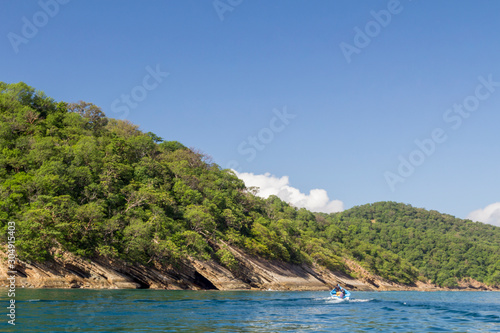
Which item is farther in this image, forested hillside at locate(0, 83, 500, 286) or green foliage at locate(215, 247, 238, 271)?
green foliage at locate(215, 247, 238, 271)

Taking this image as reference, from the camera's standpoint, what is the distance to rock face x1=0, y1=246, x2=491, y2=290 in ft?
150

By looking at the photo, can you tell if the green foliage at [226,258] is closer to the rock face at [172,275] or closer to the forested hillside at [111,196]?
the forested hillside at [111,196]

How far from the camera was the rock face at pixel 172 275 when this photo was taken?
4584 centimetres

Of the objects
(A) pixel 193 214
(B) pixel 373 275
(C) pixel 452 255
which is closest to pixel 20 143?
(A) pixel 193 214

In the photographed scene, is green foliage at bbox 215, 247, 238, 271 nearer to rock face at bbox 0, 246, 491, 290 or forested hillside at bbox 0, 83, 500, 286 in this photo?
forested hillside at bbox 0, 83, 500, 286

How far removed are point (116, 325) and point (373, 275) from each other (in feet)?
431

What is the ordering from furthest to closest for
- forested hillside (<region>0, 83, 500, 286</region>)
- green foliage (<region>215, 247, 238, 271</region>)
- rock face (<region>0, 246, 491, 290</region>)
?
green foliage (<region>215, 247, 238, 271</region>)
forested hillside (<region>0, 83, 500, 286</region>)
rock face (<region>0, 246, 491, 290</region>)

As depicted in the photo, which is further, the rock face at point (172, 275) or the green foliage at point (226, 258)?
the green foliage at point (226, 258)

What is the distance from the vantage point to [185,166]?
89.6 meters

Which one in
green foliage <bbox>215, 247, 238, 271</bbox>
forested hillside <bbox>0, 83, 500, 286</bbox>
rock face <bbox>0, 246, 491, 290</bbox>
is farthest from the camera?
green foliage <bbox>215, 247, 238, 271</bbox>

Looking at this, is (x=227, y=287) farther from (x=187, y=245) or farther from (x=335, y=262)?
(x=335, y=262)

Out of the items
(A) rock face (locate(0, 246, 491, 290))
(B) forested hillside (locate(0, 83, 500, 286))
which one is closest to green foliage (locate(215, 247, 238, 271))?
Result: (B) forested hillside (locate(0, 83, 500, 286))

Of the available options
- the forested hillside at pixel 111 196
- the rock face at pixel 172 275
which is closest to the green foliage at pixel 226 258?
the forested hillside at pixel 111 196

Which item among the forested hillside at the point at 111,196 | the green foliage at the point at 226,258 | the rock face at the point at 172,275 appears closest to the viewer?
the rock face at the point at 172,275
